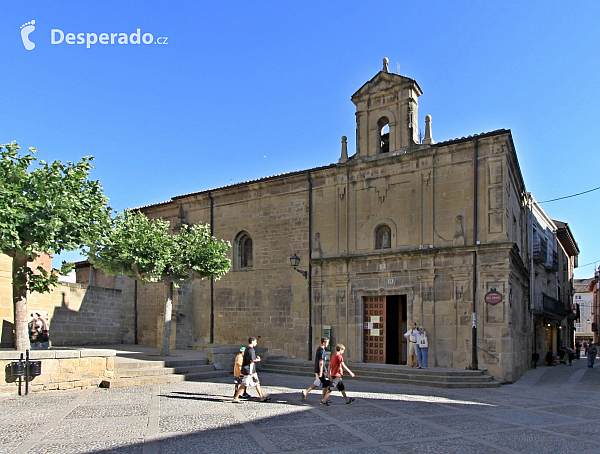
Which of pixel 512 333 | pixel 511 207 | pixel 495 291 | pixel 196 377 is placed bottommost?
pixel 196 377

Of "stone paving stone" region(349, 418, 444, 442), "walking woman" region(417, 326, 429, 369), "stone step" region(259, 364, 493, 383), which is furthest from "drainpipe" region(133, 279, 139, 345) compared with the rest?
"stone paving stone" region(349, 418, 444, 442)

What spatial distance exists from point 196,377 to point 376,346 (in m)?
6.49

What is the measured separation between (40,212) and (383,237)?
11228 millimetres

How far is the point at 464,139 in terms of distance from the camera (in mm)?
17688

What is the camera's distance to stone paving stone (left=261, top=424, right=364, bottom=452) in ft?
26.3

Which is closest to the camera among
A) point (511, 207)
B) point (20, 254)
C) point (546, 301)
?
point (20, 254)

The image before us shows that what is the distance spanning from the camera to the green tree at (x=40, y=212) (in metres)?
13.0

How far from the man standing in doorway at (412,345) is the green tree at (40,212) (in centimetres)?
1008

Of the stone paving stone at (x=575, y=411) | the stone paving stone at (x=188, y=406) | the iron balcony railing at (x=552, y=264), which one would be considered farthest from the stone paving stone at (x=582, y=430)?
the iron balcony railing at (x=552, y=264)

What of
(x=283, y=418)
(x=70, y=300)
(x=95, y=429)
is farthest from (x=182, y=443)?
(x=70, y=300)

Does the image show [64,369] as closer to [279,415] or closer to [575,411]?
[279,415]

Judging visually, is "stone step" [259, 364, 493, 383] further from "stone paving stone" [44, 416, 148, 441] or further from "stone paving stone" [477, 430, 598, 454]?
"stone paving stone" [44, 416, 148, 441]

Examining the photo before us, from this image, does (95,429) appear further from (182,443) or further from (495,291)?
(495,291)

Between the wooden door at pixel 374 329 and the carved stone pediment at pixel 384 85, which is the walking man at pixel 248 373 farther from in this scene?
the carved stone pediment at pixel 384 85
